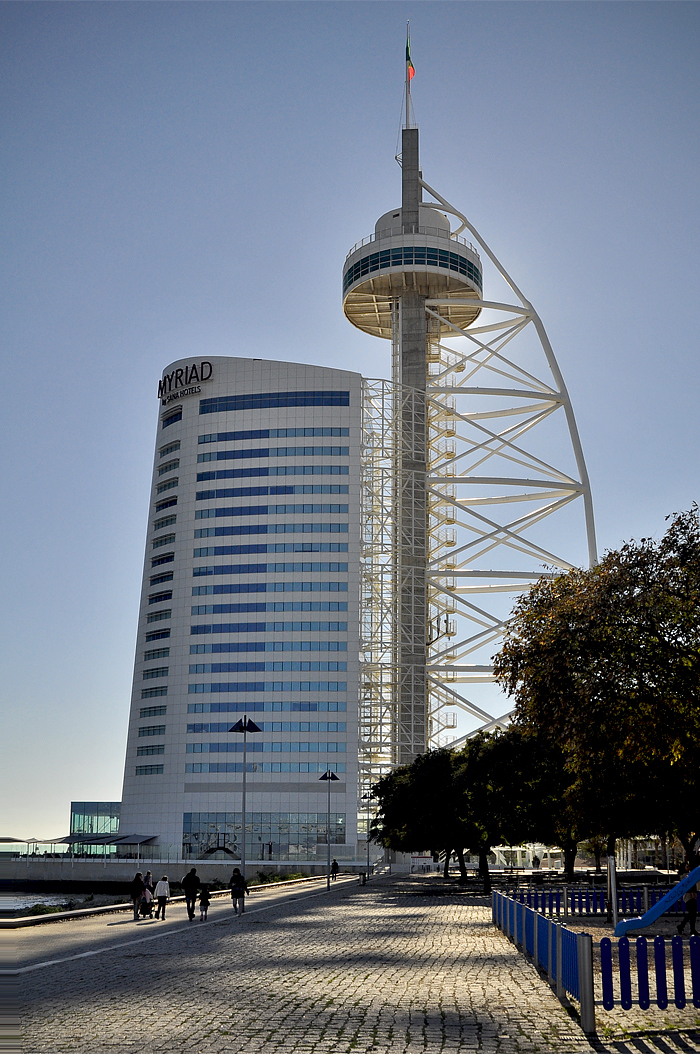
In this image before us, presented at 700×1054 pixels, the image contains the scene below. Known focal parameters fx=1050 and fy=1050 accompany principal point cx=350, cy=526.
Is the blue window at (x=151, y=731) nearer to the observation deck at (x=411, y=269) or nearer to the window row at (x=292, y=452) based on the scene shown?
the window row at (x=292, y=452)

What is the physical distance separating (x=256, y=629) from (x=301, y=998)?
356 ft

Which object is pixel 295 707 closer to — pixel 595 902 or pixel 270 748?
pixel 270 748

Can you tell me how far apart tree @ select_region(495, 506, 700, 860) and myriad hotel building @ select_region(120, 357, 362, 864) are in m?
96.0

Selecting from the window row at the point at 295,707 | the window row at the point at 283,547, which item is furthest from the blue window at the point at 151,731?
the window row at the point at 283,547

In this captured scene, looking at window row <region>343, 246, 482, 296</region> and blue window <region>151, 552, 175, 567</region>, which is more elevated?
window row <region>343, 246, 482, 296</region>

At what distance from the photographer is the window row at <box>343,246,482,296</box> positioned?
127062mm

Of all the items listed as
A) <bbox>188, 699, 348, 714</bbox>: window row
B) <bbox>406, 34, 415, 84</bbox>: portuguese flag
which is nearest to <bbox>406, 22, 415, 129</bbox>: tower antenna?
<bbox>406, 34, 415, 84</bbox>: portuguese flag

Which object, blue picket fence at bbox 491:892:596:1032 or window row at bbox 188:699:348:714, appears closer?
blue picket fence at bbox 491:892:596:1032

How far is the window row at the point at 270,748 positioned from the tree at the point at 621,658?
9825cm

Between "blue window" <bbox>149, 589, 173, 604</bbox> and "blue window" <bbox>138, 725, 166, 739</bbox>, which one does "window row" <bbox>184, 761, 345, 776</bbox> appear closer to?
"blue window" <bbox>138, 725, 166, 739</bbox>

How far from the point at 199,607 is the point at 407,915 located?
298 feet

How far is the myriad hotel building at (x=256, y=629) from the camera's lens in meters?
122

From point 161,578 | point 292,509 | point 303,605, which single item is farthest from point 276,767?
point 292,509

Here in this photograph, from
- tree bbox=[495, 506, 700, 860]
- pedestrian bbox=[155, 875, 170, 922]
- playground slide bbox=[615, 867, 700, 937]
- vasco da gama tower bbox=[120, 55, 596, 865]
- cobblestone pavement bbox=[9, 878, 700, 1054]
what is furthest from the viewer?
vasco da gama tower bbox=[120, 55, 596, 865]
